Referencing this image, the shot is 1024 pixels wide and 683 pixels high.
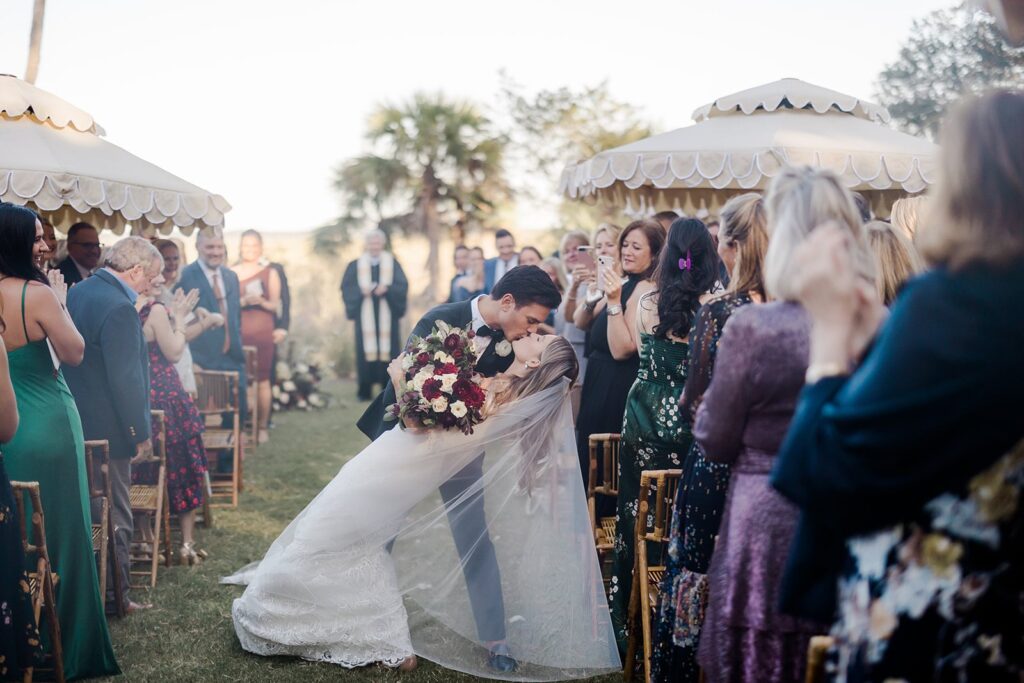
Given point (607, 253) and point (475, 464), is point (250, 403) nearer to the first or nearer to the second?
point (607, 253)

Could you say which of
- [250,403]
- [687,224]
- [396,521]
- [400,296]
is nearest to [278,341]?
[250,403]

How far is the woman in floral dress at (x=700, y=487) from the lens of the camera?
10.2 feet

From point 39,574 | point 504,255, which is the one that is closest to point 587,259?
point 504,255

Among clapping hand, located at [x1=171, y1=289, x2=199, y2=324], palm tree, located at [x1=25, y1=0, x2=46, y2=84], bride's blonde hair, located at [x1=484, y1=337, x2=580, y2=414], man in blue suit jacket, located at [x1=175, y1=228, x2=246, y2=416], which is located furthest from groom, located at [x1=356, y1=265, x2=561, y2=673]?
palm tree, located at [x1=25, y1=0, x2=46, y2=84]

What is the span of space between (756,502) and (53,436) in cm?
331

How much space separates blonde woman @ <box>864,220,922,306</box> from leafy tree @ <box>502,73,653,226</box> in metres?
17.8

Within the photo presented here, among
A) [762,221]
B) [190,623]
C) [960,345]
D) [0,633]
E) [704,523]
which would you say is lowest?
[190,623]

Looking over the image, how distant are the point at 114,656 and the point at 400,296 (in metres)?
9.67

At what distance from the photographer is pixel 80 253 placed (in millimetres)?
6191

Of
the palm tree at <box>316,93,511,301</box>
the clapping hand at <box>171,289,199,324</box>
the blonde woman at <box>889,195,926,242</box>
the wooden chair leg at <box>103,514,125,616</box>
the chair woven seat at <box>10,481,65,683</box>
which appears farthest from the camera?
the palm tree at <box>316,93,511,301</box>

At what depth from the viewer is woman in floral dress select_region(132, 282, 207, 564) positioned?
20.8ft

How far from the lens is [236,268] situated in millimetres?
11023

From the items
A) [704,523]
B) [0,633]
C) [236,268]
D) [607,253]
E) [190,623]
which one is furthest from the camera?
[236,268]

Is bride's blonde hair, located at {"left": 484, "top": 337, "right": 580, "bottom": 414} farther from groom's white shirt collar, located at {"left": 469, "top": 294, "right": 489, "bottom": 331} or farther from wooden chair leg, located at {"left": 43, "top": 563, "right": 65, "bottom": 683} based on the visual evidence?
wooden chair leg, located at {"left": 43, "top": 563, "right": 65, "bottom": 683}
